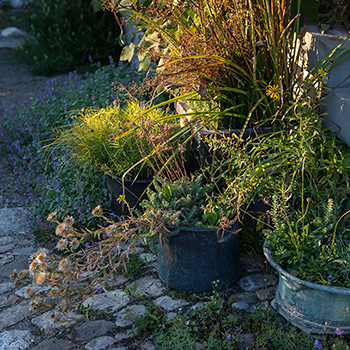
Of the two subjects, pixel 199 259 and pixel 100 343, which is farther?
pixel 199 259

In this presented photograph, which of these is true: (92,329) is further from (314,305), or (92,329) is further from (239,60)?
(239,60)

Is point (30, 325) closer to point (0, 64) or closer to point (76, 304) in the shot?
point (76, 304)

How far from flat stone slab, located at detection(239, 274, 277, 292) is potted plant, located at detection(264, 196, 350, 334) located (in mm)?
269

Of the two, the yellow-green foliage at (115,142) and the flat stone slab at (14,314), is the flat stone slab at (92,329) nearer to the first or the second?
the flat stone slab at (14,314)

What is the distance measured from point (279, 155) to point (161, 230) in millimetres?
785

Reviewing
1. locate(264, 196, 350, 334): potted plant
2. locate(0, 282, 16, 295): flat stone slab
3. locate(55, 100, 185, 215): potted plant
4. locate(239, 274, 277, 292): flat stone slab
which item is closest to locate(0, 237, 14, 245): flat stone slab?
locate(0, 282, 16, 295): flat stone slab

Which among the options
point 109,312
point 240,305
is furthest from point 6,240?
point 240,305

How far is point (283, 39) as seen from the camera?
2.71m

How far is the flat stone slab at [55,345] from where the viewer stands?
8.01ft

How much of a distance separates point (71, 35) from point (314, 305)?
21.1 feet

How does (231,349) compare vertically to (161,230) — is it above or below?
below

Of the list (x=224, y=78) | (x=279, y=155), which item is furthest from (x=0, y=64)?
(x=279, y=155)

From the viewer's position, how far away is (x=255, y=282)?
2801 mm

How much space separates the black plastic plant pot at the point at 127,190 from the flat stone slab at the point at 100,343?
101 centimetres
